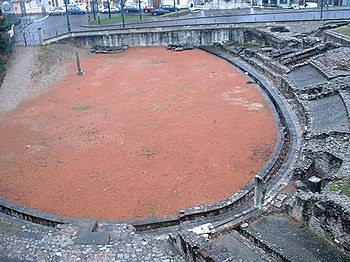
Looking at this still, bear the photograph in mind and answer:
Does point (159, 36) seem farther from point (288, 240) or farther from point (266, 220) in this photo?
point (288, 240)

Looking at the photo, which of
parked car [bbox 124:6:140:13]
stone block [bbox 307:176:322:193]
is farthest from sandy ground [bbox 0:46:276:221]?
parked car [bbox 124:6:140:13]

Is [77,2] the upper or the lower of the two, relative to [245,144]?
upper

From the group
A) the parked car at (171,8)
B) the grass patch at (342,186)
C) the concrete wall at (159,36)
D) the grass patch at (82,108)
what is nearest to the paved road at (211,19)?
the concrete wall at (159,36)

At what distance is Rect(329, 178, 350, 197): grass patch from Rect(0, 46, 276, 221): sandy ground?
5190mm

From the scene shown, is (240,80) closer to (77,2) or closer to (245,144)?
(245,144)

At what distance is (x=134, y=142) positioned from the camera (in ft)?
82.9

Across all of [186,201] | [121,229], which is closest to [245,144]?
[186,201]

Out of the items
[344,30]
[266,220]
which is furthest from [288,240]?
[344,30]

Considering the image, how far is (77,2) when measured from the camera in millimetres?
71375

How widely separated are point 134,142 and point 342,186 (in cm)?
1290

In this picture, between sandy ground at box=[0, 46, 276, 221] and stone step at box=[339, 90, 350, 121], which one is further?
stone step at box=[339, 90, 350, 121]

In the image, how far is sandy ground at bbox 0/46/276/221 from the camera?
20.0 metres

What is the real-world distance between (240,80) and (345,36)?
1091 centimetres

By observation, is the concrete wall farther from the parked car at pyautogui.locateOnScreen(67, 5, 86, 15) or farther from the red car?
the parked car at pyautogui.locateOnScreen(67, 5, 86, 15)
